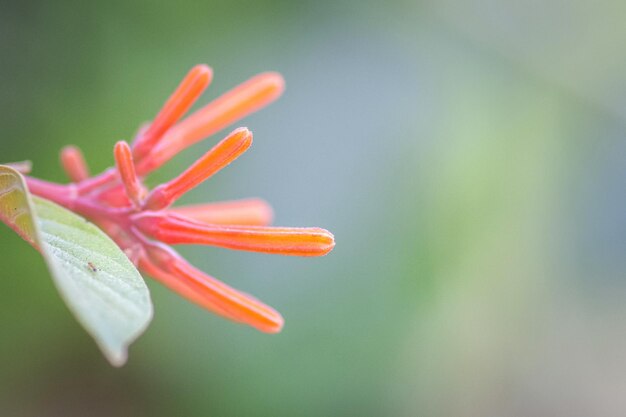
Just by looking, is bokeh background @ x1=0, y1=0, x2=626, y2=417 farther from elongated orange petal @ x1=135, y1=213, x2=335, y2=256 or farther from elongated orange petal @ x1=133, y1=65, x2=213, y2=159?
elongated orange petal @ x1=135, y1=213, x2=335, y2=256

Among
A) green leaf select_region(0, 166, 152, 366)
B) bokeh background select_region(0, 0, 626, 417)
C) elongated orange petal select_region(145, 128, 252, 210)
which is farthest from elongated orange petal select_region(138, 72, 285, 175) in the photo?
bokeh background select_region(0, 0, 626, 417)

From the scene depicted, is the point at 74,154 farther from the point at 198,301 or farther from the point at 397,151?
the point at 397,151

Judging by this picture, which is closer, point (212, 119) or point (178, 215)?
point (178, 215)

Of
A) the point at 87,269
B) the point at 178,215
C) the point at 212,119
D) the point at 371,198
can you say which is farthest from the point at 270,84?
the point at 371,198

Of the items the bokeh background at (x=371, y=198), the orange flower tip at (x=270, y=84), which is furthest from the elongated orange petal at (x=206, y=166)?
the bokeh background at (x=371, y=198)

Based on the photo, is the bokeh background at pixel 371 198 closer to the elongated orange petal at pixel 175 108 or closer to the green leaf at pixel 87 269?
the elongated orange petal at pixel 175 108

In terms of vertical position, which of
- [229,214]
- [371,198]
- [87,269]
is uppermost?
[371,198]

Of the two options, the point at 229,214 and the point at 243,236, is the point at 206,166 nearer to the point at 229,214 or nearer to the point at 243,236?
the point at 243,236
